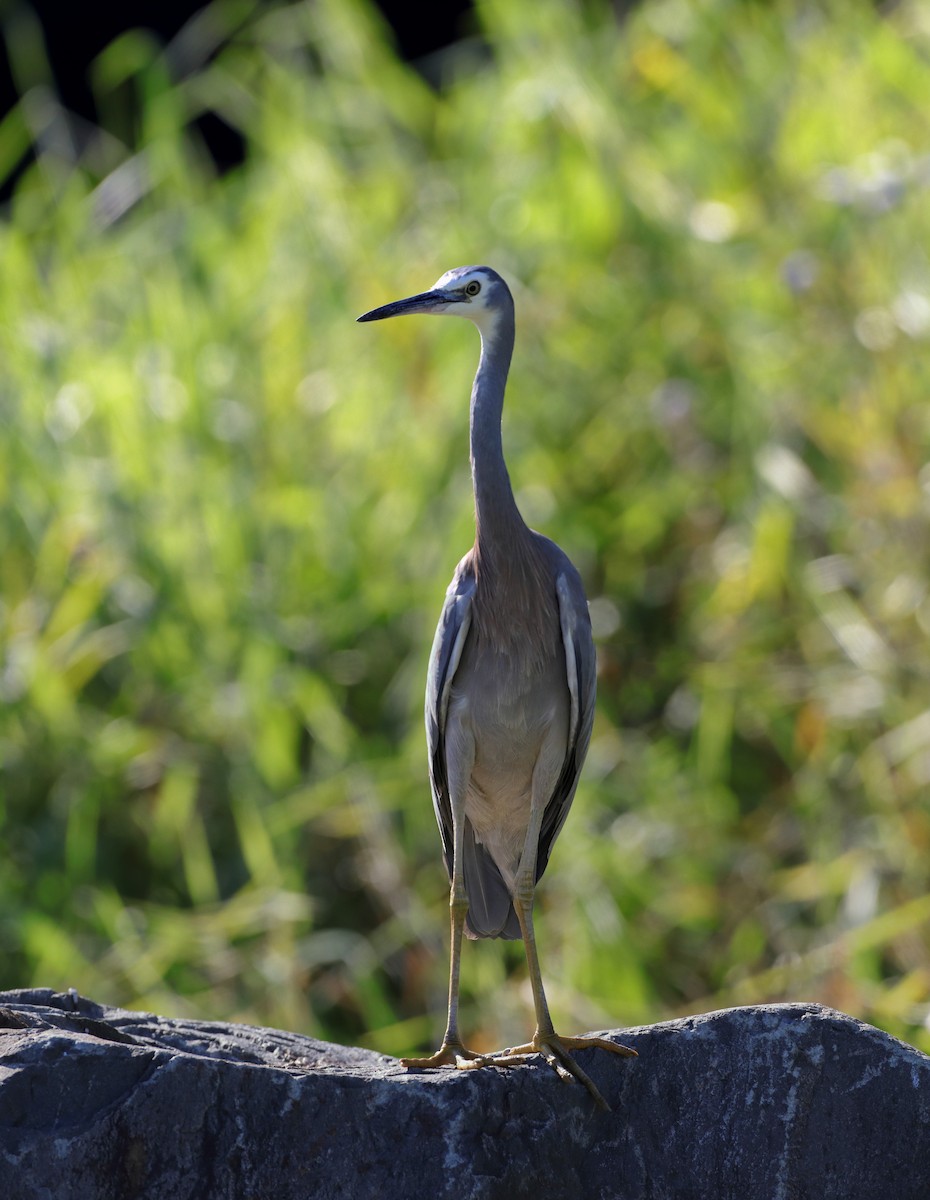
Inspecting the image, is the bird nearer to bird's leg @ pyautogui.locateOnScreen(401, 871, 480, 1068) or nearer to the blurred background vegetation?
bird's leg @ pyautogui.locateOnScreen(401, 871, 480, 1068)

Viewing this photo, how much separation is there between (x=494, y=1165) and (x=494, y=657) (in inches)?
46.2

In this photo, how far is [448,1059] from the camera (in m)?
3.35

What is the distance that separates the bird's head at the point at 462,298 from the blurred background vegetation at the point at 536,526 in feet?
7.36

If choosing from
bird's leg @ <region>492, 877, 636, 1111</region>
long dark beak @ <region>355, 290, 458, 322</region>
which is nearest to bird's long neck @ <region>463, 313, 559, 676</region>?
long dark beak @ <region>355, 290, 458, 322</region>

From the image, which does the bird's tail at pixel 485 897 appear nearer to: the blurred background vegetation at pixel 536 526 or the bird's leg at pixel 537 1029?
the bird's leg at pixel 537 1029

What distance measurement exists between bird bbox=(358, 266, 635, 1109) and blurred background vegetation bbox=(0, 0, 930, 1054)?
1.60 metres

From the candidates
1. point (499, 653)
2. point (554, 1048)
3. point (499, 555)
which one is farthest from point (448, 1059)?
point (499, 555)

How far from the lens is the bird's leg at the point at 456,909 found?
3.38 metres

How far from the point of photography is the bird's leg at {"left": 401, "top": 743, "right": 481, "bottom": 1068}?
11.1 feet

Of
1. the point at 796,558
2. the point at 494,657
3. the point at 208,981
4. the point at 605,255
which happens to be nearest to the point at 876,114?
the point at 605,255

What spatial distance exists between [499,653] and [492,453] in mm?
473

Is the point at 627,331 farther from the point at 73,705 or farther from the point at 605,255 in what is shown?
the point at 73,705

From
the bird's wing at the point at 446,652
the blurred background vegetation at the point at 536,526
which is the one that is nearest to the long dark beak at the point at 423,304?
the bird's wing at the point at 446,652

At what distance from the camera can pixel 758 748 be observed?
5.91 meters
